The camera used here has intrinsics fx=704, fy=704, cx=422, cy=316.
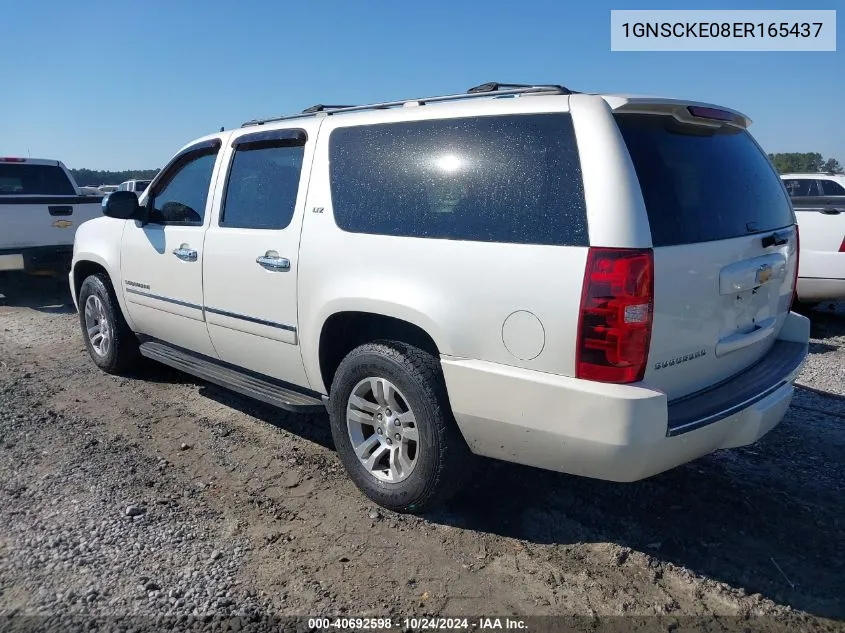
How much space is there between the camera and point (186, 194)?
489 cm

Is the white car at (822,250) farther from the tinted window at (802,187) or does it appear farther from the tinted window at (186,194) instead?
the tinted window at (186,194)

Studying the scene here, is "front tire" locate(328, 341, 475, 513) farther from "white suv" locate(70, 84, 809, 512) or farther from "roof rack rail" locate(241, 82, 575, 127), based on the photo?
"roof rack rail" locate(241, 82, 575, 127)

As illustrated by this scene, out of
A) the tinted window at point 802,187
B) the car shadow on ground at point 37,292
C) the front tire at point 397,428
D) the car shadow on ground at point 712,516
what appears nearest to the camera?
the car shadow on ground at point 712,516

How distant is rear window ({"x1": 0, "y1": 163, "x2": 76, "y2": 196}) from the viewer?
404 inches

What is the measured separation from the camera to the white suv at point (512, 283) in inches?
108

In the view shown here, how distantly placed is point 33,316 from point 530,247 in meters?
7.87

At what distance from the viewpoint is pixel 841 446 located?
168 inches

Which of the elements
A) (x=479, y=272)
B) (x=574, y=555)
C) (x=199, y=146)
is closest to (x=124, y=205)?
(x=199, y=146)

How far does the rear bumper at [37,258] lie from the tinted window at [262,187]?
19.5 feet

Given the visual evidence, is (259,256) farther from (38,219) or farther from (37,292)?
(37,292)

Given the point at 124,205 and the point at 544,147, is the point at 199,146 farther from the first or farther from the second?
the point at 544,147

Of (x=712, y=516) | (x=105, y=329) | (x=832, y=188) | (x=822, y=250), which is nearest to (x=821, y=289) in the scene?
(x=822, y=250)

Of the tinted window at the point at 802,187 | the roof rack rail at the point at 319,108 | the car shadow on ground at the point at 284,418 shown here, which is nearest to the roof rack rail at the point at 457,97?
the roof rack rail at the point at 319,108

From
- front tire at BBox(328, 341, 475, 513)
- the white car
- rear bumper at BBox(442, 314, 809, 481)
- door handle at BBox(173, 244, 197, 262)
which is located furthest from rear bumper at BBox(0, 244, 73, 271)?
the white car
